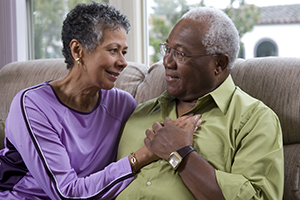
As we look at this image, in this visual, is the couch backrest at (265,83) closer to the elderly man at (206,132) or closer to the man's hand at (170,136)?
the elderly man at (206,132)

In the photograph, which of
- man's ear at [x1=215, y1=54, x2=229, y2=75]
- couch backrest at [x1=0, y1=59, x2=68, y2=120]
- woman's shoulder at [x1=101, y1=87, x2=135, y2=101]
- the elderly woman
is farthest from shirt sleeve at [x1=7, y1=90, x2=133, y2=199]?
couch backrest at [x1=0, y1=59, x2=68, y2=120]

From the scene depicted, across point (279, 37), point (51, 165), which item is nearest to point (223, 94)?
point (51, 165)

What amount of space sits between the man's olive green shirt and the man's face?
0.20ft

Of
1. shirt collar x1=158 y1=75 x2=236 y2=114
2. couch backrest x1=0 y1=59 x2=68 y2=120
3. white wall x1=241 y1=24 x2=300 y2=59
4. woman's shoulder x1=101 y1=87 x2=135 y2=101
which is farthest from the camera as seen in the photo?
couch backrest x1=0 y1=59 x2=68 y2=120

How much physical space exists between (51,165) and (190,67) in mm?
673

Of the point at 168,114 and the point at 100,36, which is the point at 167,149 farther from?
the point at 100,36

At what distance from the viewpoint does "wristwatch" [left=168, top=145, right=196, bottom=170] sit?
129cm

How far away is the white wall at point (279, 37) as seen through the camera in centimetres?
206

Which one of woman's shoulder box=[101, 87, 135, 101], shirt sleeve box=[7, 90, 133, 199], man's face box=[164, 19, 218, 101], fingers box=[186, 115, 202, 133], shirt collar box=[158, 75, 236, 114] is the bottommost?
shirt sleeve box=[7, 90, 133, 199]

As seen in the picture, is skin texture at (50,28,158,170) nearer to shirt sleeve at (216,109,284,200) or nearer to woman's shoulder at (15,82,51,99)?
woman's shoulder at (15,82,51,99)

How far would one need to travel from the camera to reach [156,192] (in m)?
1.36

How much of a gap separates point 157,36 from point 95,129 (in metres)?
1.14

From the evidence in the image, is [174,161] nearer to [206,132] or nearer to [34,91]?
[206,132]

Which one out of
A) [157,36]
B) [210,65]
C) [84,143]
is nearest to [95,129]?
[84,143]
